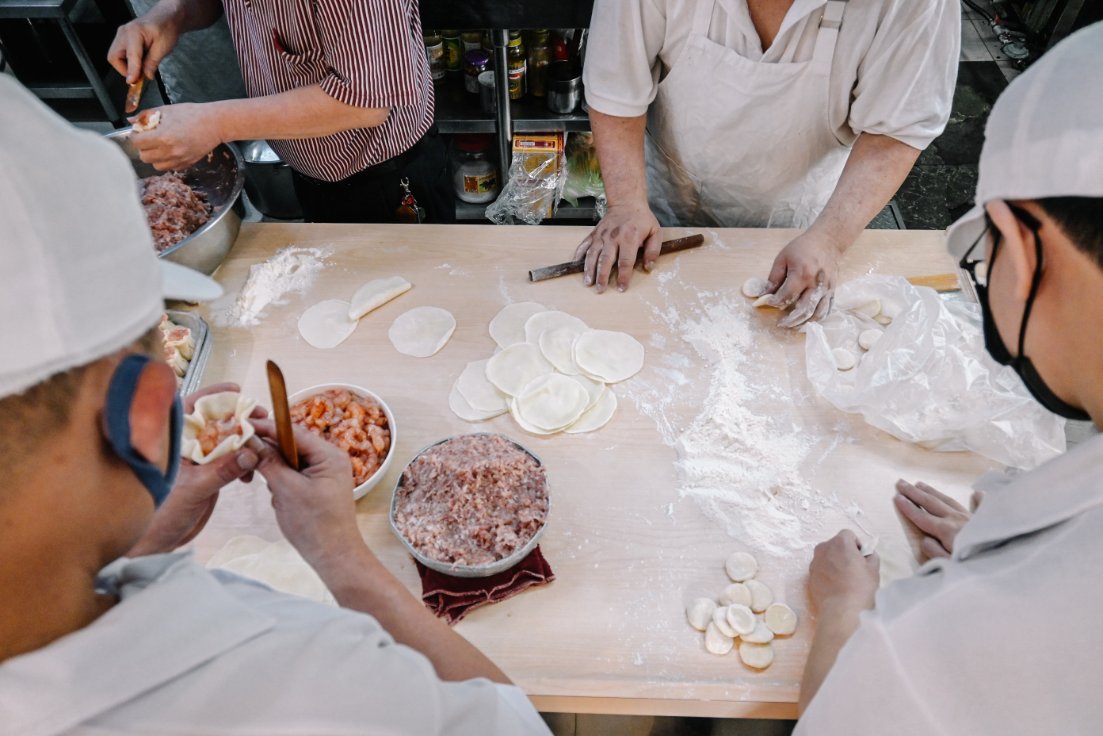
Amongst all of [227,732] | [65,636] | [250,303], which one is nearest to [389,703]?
[227,732]

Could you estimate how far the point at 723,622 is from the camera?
1353 millimetres

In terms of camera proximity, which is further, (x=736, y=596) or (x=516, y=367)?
(x=516, y=367)

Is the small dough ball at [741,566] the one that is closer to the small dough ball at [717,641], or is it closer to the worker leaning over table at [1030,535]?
the small dough ball at [717,641]

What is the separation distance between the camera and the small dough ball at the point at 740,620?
1334 millimetres

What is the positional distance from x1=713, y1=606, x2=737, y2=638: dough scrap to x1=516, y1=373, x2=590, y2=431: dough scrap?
0.57 meters

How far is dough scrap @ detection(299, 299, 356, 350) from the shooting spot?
191 cm

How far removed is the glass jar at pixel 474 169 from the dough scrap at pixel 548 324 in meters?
2.09

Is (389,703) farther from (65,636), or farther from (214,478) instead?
(214,478)

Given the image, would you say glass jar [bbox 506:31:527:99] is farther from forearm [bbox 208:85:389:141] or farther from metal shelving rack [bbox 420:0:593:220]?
forearm [bbox 208:85:389:141]

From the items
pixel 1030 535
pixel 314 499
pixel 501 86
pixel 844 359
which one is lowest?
pixel 844 359

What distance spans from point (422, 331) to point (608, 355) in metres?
0.53

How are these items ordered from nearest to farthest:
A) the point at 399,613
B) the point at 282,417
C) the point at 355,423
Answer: the point at 399,613 < the point at 282,417 < the point at 355,423

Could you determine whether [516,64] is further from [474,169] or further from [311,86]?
[311,86]

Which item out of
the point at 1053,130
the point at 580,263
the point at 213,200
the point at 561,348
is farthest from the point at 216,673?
the point at 213,200
